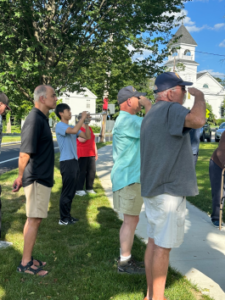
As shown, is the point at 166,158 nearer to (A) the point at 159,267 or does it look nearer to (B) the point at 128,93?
(A) the point at 159,267

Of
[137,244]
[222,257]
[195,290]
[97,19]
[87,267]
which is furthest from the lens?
[97,19]

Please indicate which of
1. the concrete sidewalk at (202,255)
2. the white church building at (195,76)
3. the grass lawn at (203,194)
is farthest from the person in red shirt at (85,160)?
the white church building at (195,76)

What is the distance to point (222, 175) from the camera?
5.38m

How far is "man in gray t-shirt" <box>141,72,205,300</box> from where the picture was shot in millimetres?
2580

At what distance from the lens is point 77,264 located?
159 inches

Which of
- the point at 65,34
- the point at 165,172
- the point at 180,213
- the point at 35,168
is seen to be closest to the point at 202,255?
the point at 180,213

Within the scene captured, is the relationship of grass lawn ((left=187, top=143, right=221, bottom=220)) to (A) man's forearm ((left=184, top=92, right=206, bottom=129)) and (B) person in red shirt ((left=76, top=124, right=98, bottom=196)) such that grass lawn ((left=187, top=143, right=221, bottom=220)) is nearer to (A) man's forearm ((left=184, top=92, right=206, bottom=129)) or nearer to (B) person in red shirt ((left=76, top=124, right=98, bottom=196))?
(B) person in red shirt ((left=76, top=124, right=98, bottom=196))

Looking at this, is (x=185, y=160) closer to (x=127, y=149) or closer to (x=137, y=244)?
(x=127, y=149)

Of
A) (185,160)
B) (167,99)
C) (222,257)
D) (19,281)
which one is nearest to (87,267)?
(19,281)

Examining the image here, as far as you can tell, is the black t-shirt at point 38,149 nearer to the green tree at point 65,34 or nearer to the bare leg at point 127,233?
the bare leg at point 127,233

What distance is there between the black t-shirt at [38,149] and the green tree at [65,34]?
4.89m

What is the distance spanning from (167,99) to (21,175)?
1895mm

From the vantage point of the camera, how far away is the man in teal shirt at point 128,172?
12.2ft

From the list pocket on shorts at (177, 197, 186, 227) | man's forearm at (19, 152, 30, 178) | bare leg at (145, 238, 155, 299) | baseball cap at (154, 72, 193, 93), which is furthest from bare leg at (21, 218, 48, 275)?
baseball cap at (154, 72, 193, 93)
